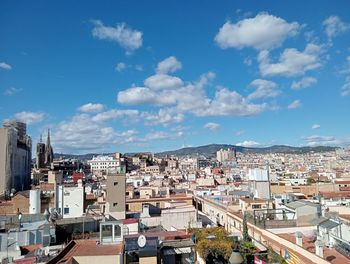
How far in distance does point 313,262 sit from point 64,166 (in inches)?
5348

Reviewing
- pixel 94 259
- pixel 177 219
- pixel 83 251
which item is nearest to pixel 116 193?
pixel 177 219

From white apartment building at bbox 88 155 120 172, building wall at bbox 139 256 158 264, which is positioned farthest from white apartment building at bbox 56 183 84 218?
white apartment building at bbox 88 155 120 172

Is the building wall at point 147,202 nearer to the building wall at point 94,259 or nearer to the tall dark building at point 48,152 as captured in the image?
the building wall at point 94,259

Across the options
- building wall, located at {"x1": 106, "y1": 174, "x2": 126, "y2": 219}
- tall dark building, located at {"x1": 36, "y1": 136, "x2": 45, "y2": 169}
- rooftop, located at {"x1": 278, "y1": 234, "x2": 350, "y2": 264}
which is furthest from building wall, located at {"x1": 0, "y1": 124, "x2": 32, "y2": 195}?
rooftop, located at {"x1": 278, "y1": 234, "x2": 350, "y2": 264}

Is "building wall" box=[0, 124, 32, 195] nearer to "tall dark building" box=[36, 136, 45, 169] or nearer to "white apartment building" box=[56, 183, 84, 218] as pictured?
"white apartment building" box=[56, 183, 84, 218]

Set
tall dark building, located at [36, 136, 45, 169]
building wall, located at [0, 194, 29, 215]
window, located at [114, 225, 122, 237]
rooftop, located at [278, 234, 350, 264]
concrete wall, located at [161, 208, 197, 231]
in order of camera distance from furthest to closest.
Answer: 1. tall dark building, located at [36, 136, 45, 169]
2. building wall, located at [0, 194, 29, 215]
3. concrete wall, located at [161, 208, 197, 231]
4. window, located at [114, 225, 122, 237]
5. rooftop, located at [278, 234, 350, 264]

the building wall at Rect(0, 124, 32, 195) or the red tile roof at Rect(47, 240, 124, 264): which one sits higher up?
the building wall at Rect(0, 124, 32, 195)

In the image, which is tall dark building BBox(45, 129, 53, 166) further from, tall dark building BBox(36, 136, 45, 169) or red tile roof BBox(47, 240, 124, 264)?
red tile roof BBox(47, 240, 124, 264)

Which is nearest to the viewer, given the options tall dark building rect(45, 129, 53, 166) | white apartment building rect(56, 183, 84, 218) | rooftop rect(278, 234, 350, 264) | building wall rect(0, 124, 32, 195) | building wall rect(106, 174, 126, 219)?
rooftop rect(278, 234, 350, 264)

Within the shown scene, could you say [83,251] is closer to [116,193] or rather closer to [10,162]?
[116,193]

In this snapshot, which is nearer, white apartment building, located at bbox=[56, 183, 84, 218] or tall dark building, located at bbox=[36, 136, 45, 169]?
white apartment building, located at bbox=[56, 183, 84, 218]

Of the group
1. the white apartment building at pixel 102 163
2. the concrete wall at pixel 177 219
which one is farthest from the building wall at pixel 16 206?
Answer: the white apartment building at pixel 102 163

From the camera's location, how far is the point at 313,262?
56.9ft

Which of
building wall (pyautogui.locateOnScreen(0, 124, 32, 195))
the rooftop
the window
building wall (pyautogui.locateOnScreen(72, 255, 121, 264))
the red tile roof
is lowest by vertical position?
the rooftop
